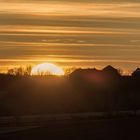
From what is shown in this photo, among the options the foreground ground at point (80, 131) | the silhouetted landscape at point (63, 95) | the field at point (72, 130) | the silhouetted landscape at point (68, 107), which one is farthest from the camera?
the silhouetted landscape at point (63, 95)

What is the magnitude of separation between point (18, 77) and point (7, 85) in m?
6.78

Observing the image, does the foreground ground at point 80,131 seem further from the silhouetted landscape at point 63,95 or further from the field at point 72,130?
the silhouetted landscape at point 63,95

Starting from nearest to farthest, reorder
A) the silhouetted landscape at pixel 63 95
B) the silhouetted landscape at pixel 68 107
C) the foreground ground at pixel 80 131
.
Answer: the foreground ground at pixel 80 131 → the silhouetted landscape at pixel 68 107 → the silhouetted landscape at pixel 63 95

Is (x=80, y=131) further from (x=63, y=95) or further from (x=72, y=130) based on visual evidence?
(x=63, y=95)

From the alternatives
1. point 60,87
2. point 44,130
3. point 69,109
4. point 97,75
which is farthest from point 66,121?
point 97,75

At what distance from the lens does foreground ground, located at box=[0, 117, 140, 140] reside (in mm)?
32219

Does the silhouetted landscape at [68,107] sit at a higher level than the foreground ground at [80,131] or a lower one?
higher

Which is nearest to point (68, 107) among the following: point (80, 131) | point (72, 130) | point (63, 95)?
point (63, 95)

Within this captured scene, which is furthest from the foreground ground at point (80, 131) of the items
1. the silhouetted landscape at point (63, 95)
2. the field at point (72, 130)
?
the silhouetted landscape at point (63, 95)

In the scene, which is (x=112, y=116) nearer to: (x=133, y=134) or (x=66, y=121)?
(x=66, y=121)

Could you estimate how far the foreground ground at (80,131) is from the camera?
1268 inches

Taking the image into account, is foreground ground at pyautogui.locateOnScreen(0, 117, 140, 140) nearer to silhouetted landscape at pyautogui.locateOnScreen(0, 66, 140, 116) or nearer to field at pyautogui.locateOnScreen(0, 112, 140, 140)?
field at pyautogui.locateOnScreen(0, 112, 140, 140)

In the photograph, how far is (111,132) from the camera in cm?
3494

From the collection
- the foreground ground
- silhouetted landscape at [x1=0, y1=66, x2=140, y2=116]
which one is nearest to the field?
the foreground ground
